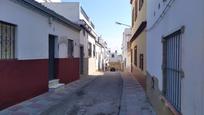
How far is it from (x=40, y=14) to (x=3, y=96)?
15.1ft

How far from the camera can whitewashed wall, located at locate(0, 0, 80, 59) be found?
406 inches

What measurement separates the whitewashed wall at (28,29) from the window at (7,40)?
170 mm

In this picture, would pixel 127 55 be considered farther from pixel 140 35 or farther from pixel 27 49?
pixel 27 49

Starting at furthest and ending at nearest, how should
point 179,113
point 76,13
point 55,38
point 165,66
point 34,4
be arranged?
point 76,13
point 55,38
point 34,4
point 165,66
point 179,113

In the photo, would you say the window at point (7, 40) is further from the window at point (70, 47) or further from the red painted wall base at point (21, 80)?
the window at point (70, 47)

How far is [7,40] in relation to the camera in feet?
33.9

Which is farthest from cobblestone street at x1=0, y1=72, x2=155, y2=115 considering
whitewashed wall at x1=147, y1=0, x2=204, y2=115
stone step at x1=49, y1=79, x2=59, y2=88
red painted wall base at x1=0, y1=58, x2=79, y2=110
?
whitewashed wall at x1=147, y1=0, x2=204, y2=115

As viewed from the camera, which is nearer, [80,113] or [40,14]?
[80,113]

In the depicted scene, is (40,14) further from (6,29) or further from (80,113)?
(80,113)

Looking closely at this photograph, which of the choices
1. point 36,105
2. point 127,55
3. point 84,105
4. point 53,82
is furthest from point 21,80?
point 127,55

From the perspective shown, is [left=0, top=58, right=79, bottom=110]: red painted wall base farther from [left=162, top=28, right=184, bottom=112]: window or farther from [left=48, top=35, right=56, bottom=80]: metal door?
[left=162, top=28, right=184, bottom=112]: window

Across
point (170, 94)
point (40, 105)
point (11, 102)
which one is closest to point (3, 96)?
point (11, 102)

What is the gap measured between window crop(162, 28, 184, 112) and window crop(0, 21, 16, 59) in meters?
4.62

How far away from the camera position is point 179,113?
555cm
